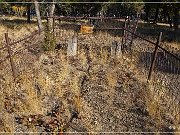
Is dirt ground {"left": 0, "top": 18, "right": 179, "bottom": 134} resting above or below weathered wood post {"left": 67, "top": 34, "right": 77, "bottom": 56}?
below

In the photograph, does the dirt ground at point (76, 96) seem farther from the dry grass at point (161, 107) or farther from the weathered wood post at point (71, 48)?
the weathered wood post at point (71, 48)

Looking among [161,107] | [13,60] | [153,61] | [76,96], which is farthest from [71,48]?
[161,107]

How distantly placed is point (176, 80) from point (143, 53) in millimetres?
3464

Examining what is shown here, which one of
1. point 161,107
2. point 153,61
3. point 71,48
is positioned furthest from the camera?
point 71,48

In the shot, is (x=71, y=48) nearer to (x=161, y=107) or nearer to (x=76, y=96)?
(x=76, y=96)

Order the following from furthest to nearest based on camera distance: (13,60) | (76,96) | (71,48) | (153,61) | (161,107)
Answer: (71,48) → (13,60) → (153,61) → (76,96) → (161,107)

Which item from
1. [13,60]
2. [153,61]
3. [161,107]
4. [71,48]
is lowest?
[161,107]

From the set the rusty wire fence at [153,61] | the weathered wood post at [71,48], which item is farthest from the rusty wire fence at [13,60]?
the rusty wire fence at [153,61]

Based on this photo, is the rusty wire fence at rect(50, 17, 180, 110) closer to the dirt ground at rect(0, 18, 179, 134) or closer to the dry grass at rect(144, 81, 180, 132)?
the dry grass at rect(144, 81, 180, 132)

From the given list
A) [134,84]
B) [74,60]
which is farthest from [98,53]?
[134,84]

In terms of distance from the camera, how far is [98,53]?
13.6 meters

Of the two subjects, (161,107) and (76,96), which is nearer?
(161,107)

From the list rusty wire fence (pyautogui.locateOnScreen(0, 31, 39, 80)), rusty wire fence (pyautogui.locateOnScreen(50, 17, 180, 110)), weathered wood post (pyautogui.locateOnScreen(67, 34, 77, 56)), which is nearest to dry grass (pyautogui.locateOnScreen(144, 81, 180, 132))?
rusty wire fence (pyautogui.locateOnScreen(50, 17, 180, 110))

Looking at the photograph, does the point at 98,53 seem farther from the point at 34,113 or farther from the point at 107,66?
the point at 34,113
